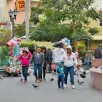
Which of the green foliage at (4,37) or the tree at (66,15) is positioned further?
the tree at (66,15)

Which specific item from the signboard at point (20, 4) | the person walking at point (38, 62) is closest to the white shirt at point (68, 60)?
the person walking at point (38, 62)

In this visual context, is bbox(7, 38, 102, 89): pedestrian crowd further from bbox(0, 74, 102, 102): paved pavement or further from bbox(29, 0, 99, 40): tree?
bbox(29, 0, 99, 40): tree

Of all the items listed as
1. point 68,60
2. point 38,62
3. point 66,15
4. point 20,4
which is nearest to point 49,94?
point 68,60

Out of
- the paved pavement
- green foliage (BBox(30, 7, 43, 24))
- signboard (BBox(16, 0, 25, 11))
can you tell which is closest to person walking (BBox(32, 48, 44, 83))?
the paved pavement

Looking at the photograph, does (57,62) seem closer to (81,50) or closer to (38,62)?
(38,62)

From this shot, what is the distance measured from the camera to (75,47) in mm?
35562

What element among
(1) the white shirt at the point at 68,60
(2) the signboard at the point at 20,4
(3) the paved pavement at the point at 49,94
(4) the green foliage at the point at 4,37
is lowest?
(3) the paved pavement at the point at 49,94

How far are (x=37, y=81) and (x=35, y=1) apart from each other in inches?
1335

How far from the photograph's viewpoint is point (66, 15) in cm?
3553

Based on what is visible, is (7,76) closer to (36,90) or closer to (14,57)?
(14,57)

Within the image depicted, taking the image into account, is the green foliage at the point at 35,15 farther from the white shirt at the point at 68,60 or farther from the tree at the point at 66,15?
the white shirt at the point at 68,60

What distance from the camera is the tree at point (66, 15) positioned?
115ft

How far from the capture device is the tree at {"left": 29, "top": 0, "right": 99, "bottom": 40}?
115 feet

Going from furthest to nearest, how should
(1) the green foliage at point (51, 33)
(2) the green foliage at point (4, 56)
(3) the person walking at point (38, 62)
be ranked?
1. (1) the green foliage at point (51, 33)
2. (2) the green foliage at point (4, 56)
3. (3) the person walking at point (38, 62)
